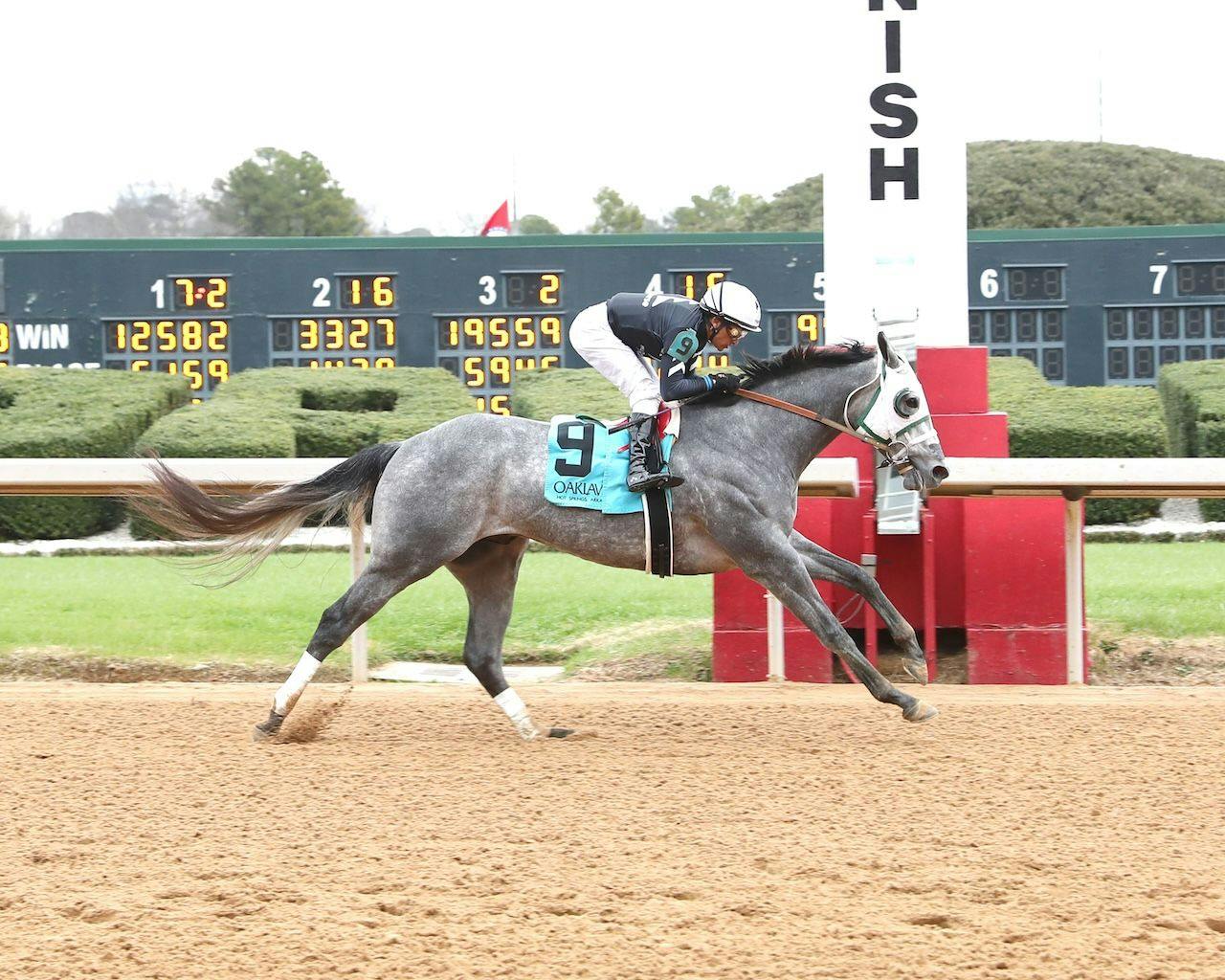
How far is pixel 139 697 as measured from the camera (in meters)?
6.78

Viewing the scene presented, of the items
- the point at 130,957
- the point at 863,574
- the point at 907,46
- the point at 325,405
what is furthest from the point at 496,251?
the point at 130,957

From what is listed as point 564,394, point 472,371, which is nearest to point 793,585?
point 564,394

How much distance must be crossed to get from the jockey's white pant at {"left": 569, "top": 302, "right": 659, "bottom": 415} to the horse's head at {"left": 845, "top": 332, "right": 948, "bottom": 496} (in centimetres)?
84

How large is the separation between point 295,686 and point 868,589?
2289 millimetres

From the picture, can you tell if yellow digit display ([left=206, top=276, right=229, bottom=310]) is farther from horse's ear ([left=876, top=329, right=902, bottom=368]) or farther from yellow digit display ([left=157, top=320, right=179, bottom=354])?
horse's ear ([left=876, top=329, right=902, bottom=368])

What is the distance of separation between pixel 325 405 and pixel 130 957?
35.9 ft

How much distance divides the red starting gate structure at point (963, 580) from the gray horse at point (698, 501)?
1.51 metres

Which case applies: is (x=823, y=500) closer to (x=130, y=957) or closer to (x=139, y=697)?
(x=139, y=697)

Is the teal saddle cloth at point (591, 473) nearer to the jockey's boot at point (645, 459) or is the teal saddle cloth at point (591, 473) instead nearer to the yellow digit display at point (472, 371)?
the jockey's boot at point (645, 459)

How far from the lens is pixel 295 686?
5.64m

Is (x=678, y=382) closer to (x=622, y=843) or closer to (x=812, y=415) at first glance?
Result: (x=812, y=415)

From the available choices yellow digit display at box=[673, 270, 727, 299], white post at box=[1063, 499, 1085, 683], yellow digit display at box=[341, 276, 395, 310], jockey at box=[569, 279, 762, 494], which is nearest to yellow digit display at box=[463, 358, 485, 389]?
yellow digit display at box=[341, 276, 395, 310]

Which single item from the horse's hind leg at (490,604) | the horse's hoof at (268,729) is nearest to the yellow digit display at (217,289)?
the horse's hind leg at (490,604)

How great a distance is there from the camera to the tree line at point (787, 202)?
31.0 meters
